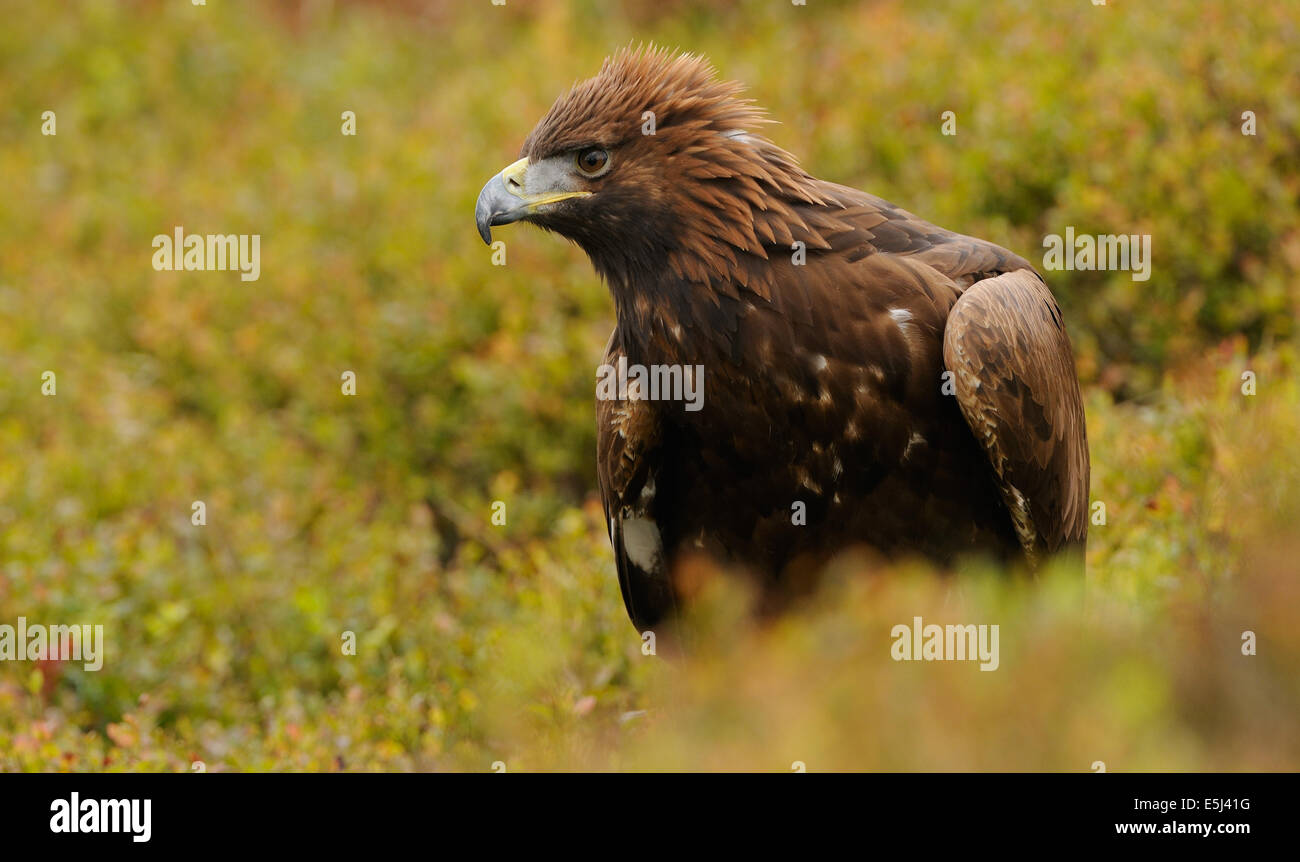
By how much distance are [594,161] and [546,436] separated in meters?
4.16

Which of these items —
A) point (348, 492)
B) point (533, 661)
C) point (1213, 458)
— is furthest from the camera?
point (348, 492)

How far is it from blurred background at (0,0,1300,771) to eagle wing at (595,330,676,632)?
41cm

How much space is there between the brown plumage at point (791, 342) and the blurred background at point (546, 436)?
0.37 meters

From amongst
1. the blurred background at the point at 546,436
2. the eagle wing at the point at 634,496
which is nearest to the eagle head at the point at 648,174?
the eagle wing at the point at 634,496

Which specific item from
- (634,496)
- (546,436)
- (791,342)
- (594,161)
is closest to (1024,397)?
(791,342)

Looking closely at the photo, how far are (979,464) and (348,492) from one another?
17.6ft

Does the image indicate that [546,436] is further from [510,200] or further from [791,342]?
[791,342]

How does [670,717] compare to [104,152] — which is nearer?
[670,717]

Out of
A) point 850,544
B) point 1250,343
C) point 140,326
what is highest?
point 140,326

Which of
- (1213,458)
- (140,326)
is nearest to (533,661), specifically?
(1213,458)

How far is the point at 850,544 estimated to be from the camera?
17.5 feet

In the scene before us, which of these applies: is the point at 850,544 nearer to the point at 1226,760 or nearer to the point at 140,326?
the point at 1226,760

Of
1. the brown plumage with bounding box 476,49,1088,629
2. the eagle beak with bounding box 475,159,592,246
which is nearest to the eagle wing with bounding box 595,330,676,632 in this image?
the brown plumage with bounding box 476,49,1088,629

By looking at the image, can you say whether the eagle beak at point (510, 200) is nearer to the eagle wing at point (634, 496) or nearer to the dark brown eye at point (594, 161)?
the dark brown eye at point (594, 161)
